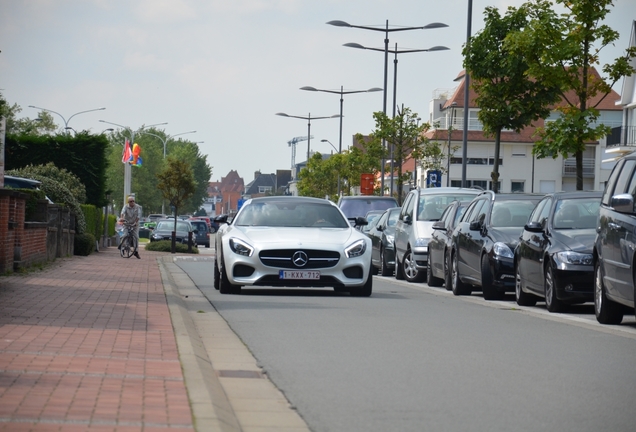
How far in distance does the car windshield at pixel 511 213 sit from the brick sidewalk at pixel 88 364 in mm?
5897

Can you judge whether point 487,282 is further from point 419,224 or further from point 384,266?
point 384,266

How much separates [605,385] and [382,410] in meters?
1.94

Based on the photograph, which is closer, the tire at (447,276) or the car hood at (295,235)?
the car hood at (295,235)

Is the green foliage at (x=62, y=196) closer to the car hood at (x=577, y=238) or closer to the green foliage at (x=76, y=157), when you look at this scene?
the green foliage at (x=76, y=157)

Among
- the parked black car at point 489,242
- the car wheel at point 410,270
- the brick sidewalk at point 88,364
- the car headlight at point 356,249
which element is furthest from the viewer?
the car wheel at point 410,270

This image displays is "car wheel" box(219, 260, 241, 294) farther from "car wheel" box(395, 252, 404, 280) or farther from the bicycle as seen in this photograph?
the bicycle

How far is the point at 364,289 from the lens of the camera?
719 inches

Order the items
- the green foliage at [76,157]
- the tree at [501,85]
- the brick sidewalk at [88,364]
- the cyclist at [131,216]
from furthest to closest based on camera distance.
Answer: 1. the green foliage at [76,157]
2. the cyclist at [131,216]
3. the tree at [501,85]
4. the brick sidewalk at [88,364]

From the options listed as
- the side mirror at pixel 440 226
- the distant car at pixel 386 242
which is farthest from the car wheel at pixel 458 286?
the distant car at pixel 386 242

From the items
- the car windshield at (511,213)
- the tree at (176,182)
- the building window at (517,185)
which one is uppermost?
the building window at (517,185)

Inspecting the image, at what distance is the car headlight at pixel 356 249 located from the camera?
1773 cm

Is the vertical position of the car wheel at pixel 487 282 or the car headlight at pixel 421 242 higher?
the car headlight at pixel 421 242

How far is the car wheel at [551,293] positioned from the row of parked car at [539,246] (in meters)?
0.01

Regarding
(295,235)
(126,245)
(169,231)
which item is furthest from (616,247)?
(169,231)
